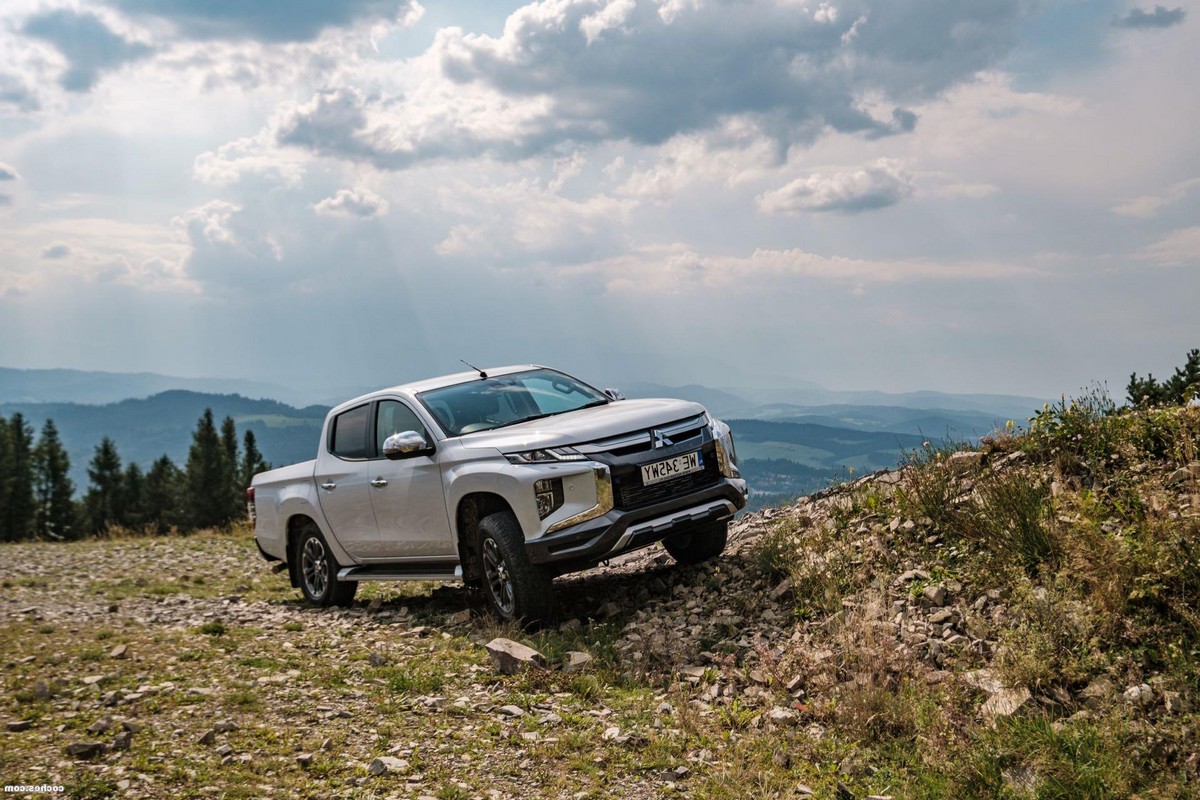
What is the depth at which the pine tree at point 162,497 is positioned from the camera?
269 feet

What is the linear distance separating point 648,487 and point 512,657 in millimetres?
1673

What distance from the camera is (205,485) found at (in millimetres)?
81000

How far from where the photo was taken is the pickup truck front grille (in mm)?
7156

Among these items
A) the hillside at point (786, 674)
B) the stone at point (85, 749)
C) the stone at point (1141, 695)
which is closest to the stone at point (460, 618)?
the hillside at point (786, 674)

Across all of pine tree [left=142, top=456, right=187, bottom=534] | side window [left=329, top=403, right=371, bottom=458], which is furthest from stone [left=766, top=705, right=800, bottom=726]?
pine tree [left=142, top=456, right=187, bottom=534]

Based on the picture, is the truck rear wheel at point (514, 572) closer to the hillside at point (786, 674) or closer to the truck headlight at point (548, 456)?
the hillside at point (786, 674)

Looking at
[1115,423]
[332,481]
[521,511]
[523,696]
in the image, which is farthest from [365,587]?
[1115,423]

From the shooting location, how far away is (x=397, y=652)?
7.58 m

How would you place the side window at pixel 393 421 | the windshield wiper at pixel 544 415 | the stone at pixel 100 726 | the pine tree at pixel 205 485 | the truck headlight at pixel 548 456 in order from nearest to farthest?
the stone at pixel 100 726 → the truck headlight at pixel 548 456 → the windshield wiper at pixel 544 415 → the side window at pixel 393 421 → the pine tree at pixel 205 485

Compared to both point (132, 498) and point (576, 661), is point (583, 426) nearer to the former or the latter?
point (576, 661)

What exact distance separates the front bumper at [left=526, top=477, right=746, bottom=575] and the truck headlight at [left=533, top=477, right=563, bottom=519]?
19 centimetres

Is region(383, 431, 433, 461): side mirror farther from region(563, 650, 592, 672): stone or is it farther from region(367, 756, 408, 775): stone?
region(367, 756, 408, 775): stone

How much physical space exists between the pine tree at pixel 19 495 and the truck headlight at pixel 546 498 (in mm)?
77510

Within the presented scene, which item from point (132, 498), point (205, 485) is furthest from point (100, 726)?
point (132, 498)
